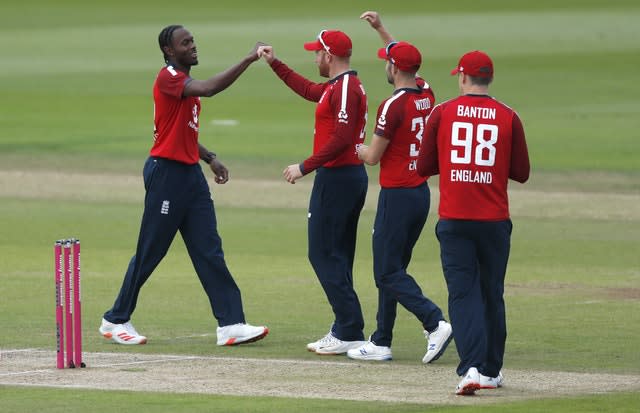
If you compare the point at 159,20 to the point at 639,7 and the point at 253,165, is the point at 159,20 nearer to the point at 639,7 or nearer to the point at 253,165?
the point at 639,7

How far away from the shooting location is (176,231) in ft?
41.4

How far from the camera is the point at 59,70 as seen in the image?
1994 inches

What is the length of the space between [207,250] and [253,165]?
1680cm

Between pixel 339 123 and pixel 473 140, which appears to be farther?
pixel 339 123

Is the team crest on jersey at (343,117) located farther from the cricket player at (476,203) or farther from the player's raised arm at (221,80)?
the cricket player at (476,203)

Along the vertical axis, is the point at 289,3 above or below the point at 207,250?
above

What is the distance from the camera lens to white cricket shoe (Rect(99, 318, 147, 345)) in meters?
12.4

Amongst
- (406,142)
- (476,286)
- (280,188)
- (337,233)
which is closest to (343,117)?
(406,142)

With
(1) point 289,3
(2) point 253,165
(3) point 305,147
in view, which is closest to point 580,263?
(2) point 253,165

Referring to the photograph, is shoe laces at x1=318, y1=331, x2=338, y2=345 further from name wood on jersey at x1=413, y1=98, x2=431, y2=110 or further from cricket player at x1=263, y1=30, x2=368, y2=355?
name wood on jersey at x1=413, y1=98, x2=431, y2=110

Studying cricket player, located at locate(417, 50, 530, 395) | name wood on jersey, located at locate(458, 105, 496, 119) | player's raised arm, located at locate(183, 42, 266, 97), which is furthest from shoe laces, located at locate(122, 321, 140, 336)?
name wood on jersey, located at locate(458, 105, 496, 119)

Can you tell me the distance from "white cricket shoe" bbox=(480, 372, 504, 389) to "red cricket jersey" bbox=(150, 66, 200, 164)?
326 centimetres

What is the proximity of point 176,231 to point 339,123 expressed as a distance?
5.20ft

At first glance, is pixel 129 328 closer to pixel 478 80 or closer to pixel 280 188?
pixel 478 80
